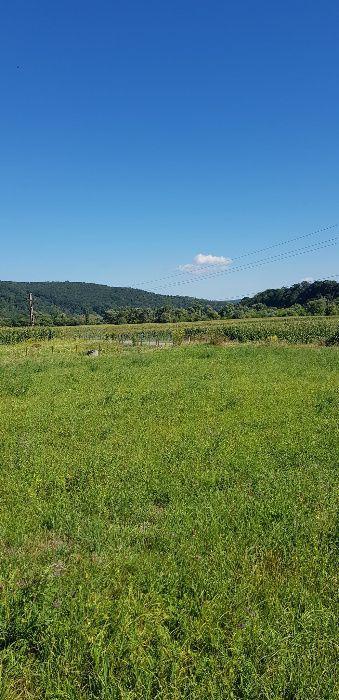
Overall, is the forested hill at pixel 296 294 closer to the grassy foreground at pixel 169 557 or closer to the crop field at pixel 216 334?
the crop field at pixel 216 334

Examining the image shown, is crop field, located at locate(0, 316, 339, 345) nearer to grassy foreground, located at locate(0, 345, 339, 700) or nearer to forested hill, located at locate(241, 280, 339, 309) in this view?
grassy foreground, located at locate(0, 345, 339, 700)

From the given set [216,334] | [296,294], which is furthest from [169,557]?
[296,294]

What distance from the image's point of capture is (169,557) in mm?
5277

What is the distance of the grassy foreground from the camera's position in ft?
12.2

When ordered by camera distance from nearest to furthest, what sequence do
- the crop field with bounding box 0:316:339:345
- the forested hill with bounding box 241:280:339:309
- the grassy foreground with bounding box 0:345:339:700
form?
the grassy foreground with bounding box 0:345:339:700 → the crop field with bounding box 0:316:339:345 → the forested hill with bounding box 241:280:339:309

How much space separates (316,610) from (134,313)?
109 m

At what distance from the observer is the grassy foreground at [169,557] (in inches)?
146

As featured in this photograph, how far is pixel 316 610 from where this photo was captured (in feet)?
14.4

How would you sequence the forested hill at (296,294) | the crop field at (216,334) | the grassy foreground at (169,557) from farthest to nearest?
the forested hill at (296,294)
the crop field at (216,334)
the grassy foreground at (169,557)

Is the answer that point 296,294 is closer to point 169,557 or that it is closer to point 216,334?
point 216,334

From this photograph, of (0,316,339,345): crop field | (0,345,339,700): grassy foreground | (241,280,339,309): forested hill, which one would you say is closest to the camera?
(0,345,339,700): grassy foreground

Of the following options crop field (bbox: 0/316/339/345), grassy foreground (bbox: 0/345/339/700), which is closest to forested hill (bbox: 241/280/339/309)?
crop field (bbox: 0/316/339/345)

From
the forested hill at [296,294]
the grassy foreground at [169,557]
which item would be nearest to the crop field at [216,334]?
the grassy foreground at [169,557]

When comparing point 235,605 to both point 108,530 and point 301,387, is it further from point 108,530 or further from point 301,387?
point 301,387
